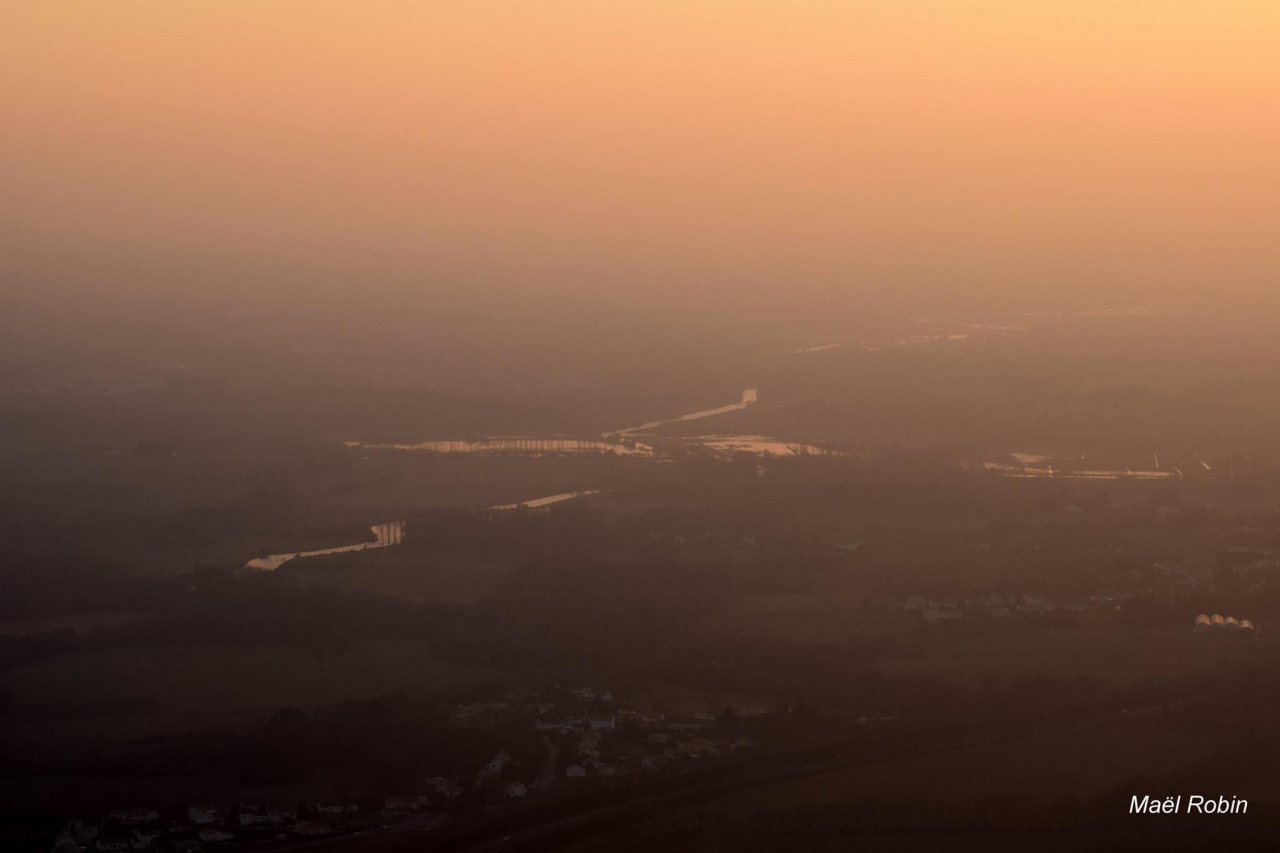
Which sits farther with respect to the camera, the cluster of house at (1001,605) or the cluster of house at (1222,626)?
the cluster of house at (1001,605)

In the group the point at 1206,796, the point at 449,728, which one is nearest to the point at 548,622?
the point at 449,728

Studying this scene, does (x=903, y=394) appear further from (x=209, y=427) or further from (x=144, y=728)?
(x=144, y=728)

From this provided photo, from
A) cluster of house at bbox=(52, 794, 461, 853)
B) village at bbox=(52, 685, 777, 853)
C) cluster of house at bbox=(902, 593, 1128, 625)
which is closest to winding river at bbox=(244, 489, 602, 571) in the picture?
village at bbox=(52, 685, 777, 853)

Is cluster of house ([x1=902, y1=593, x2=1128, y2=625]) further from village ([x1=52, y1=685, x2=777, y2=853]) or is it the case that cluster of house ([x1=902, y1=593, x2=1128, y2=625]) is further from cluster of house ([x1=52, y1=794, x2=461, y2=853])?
cluster of house ([x1=52, y1=794, x2=461, y2=853])

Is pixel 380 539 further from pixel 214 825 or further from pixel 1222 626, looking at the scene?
pixel 1222 626

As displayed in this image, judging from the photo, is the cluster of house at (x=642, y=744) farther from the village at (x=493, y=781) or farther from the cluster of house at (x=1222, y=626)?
the cluster of house at (x=1222, y=626)

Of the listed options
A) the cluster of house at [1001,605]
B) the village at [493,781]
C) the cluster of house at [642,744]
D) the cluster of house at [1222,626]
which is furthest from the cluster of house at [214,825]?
the cluster of house at [1222,626]

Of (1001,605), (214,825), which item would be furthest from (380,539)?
(214,825)
